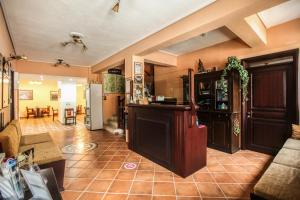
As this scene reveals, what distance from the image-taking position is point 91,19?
2.84 m

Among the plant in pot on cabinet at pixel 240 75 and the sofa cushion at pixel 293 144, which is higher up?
the plant in pot on cabinet at pixel 240 75

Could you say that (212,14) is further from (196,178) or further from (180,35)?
(196,178)

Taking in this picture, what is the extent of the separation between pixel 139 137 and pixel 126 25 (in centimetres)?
237

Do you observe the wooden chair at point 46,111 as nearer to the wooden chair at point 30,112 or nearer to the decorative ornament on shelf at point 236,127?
the wooden chair at point 30,112

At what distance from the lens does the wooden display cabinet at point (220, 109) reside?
143 inches

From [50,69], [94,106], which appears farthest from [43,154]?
[50,69]

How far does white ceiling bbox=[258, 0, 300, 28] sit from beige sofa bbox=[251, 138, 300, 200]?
7.96 ft

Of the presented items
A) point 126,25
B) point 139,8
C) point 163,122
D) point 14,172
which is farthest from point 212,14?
point 14,172

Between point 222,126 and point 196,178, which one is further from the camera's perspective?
point 222,126

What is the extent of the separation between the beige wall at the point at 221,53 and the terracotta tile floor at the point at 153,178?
7.67ft

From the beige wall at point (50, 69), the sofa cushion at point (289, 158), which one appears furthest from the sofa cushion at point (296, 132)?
the beige wall at point (50, 69)

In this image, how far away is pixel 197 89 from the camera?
14.7 ft

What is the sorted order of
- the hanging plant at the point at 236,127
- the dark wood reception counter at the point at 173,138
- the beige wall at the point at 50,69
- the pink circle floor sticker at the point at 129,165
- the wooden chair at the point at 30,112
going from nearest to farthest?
the dark wood reception counter at the point at 173,138 < the pink circle floor sticker at the point at 129,165 < the hanging plant at the point at 236,127 < the beige wall at the point at 50,69 < the wooden chair at the point at 30,112

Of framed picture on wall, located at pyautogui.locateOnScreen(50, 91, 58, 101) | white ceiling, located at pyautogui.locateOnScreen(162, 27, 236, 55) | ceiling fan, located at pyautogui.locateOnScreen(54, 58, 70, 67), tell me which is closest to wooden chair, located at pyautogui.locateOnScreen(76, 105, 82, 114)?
framed picture on wall, located at pyautogui.locateOnScreen(50, 91, 58, 101)
